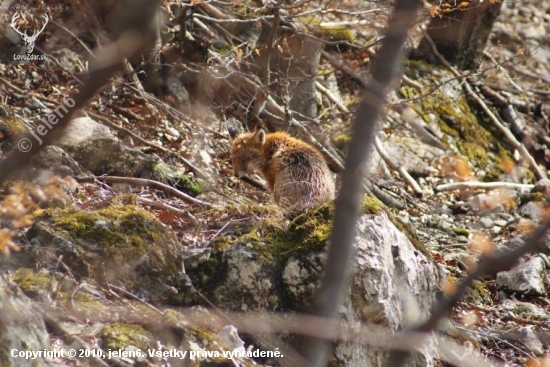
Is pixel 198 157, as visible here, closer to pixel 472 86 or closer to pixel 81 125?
pixel 81 125

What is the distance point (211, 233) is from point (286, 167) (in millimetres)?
1998

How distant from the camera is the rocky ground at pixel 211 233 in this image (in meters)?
4.93

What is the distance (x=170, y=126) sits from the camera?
31.8 ft

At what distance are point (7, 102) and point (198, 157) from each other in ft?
7.77

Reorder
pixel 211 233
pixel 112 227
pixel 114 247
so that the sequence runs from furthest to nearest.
A: 1. pixel 211 233
2. pixel 112 227
3. pixel 114 247

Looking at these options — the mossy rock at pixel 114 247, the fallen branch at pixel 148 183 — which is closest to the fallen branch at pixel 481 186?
the fallen branch at pixel 148 183

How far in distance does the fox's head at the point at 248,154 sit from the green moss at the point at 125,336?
4.36m

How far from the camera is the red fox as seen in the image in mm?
7695

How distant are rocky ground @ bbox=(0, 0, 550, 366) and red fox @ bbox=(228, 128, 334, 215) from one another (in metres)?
0.39

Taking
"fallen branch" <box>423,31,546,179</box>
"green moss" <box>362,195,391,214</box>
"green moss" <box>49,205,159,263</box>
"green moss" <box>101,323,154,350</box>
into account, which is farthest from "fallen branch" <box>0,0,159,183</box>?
"fallen branch" <box>423,31,546,179</box>

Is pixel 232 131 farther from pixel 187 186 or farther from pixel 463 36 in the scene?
pixel 463 36

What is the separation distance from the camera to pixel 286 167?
325 inches

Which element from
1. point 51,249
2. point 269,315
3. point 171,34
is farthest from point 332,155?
point 51,249

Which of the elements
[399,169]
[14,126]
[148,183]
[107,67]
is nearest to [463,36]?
[399,169]
